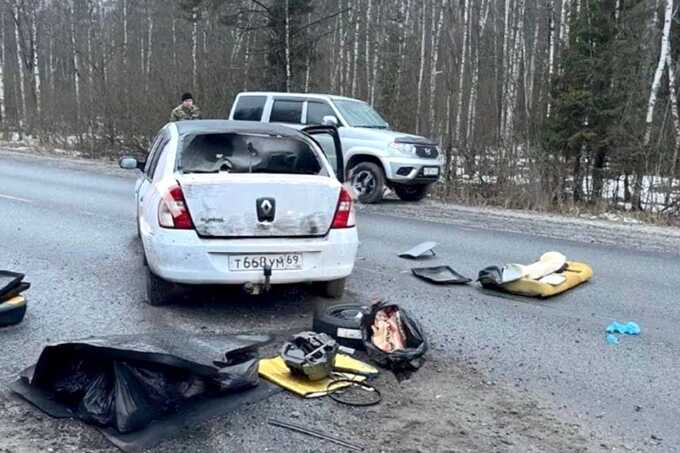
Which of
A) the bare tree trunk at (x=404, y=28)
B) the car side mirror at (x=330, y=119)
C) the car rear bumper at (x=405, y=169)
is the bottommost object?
the car rear bumper at (x=405, y=169)

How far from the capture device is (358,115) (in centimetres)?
1545

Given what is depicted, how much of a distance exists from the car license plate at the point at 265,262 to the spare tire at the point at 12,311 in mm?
1663

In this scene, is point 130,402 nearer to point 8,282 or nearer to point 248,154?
point 8,282

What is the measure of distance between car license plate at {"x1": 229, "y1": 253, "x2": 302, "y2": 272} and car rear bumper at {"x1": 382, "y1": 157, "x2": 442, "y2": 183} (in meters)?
8.83

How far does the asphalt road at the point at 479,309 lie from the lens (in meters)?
4.73

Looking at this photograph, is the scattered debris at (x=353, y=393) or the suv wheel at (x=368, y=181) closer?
the scattered debris at (x=353, y=393)

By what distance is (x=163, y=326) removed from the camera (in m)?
Answer: 5.74

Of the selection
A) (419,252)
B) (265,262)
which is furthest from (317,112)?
(265,262)

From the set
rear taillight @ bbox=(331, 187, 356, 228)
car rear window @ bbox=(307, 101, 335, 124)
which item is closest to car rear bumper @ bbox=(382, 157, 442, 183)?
car rear window @ bbox=(307, 101, 335, 124)

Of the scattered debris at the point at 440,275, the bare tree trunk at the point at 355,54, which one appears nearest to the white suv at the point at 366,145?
the scattered debris at the point at 440,275

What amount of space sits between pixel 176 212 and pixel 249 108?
10.6 m

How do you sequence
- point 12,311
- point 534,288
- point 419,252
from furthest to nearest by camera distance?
point 419,252
point 534,288
point 12,311

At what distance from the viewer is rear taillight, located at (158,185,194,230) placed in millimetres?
5699

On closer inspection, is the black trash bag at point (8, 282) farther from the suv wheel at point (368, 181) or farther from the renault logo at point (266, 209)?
the suv wheel at point (368, 181)
